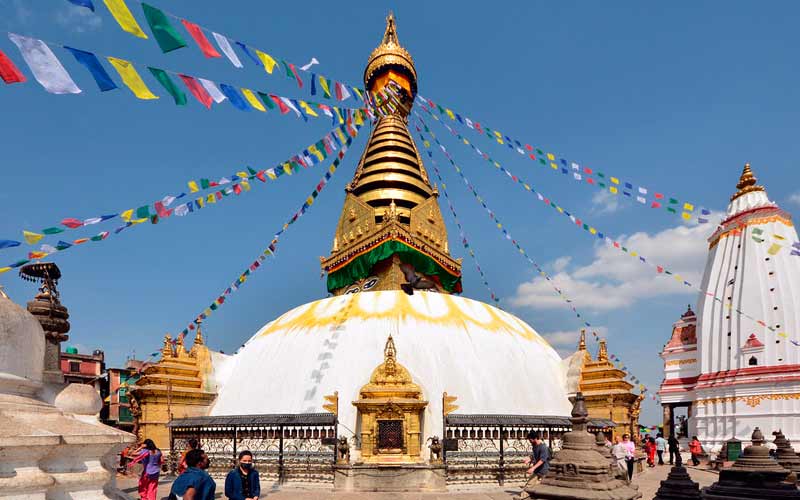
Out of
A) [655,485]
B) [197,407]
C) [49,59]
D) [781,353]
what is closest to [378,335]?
[197,407]

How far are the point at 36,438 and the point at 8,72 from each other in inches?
144

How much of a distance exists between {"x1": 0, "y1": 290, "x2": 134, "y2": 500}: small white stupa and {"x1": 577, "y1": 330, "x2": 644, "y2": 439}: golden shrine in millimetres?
14918

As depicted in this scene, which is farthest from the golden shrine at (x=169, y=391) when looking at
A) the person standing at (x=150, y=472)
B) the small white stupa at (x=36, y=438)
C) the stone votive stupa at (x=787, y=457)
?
the stone votive stupa at (x=787, y=457)

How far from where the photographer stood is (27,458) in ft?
12.8

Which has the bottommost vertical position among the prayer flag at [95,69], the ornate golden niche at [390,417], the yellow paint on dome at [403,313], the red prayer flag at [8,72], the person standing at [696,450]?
the person standing at [696,450]

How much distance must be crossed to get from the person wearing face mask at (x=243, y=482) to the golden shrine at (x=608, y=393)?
44.0 ft

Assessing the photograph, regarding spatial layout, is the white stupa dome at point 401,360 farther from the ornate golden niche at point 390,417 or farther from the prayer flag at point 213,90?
the prayer flag at point 213,90

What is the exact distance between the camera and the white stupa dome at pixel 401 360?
571 inches

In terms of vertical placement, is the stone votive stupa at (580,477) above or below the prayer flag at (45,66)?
below

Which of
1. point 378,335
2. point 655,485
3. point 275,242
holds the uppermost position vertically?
point 275,242

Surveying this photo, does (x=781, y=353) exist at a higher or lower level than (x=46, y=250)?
lower

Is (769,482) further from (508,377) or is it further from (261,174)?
(261,174)

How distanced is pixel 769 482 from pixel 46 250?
11.6 metres

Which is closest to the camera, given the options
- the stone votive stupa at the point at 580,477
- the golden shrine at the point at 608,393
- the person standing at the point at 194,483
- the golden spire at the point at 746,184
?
the person standing at the point at 194,483
